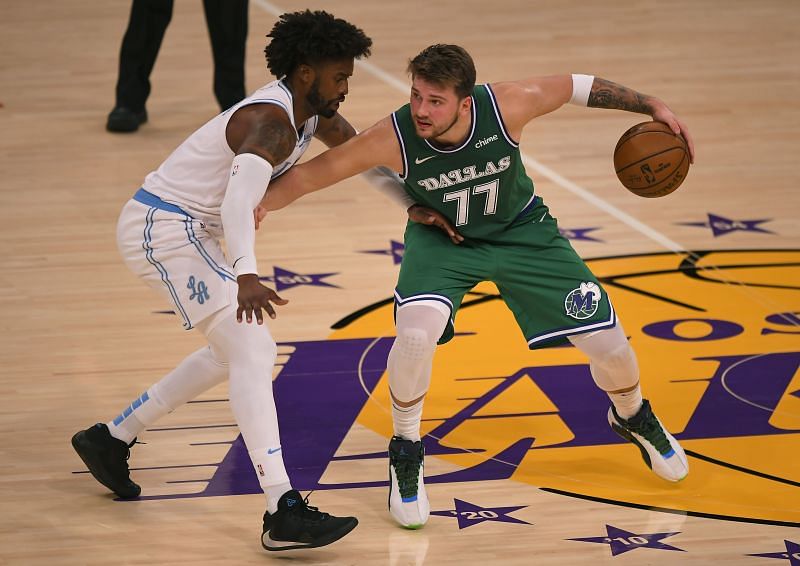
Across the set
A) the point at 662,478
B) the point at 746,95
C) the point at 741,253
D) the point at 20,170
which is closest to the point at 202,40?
the point at 20,170

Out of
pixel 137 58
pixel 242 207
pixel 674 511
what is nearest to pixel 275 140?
pixel 242 207

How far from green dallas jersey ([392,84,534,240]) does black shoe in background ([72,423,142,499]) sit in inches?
50.7

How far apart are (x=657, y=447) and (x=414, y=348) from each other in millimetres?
898

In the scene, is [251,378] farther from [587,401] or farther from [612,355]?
[587,401]

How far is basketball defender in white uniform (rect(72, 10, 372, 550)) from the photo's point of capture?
379cm

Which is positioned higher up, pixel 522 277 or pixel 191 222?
pixel 191 222

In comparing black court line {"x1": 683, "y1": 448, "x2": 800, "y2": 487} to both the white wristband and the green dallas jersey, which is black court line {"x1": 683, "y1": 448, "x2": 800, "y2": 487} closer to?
the green dallas jersey

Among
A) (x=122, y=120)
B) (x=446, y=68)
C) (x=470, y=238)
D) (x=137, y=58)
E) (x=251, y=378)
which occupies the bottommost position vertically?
(x=122, y=120)

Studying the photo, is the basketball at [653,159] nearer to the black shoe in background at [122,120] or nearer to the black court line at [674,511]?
the black court line at [674,511]

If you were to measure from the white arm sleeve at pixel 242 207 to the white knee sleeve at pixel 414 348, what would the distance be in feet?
1.90

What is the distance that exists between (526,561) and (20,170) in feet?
16.8

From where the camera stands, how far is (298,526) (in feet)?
12.5

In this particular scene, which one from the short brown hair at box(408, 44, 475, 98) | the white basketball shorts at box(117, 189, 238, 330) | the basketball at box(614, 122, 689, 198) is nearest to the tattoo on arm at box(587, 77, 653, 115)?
the basketball at box(614, 122, 689, 198)

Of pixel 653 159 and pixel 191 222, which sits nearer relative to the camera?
pixel 191 222
